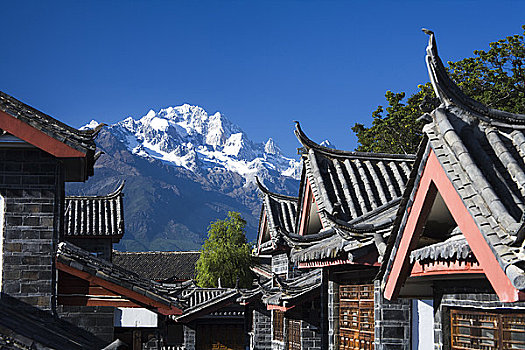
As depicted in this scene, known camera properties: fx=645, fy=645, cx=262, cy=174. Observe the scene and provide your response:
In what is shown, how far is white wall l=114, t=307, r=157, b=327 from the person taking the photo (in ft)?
48.3

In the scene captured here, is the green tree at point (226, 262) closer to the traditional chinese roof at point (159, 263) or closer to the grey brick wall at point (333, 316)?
the traditional chinese roof at point (159, 263)

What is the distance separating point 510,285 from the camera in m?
4.46

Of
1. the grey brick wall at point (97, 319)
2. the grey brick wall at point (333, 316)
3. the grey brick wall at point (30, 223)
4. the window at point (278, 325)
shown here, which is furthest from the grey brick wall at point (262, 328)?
the grey brick wall at point (30, 223)

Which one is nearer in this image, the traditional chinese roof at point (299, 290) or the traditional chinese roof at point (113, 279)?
the traditional chinese roof at point (113, 279)

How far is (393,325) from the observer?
32.7 ft

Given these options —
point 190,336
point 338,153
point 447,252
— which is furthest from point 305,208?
point 190,336

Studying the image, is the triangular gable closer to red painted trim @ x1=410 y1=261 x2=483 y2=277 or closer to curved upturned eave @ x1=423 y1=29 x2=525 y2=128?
red painted trim @ x1=410 y1=261 x2=483 y2=277

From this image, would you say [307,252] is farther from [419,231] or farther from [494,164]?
[494,164]

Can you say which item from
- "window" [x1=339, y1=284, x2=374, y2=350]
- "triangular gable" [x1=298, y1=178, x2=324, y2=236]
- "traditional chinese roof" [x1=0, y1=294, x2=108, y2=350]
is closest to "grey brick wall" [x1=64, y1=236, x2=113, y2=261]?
"triangular gable" [x1=298, y1=178, x2=324, y2=236]

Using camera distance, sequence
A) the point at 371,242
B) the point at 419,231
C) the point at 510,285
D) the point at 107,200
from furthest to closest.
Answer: the point at 107,200 → the point at 371,242 → the point at 419,231 → the point at 510,285

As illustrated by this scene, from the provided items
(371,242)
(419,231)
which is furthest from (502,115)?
(371,242)

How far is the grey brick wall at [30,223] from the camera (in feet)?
38.1

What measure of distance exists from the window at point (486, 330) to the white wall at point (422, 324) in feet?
5.99

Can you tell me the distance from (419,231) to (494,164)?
1.35 m
